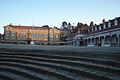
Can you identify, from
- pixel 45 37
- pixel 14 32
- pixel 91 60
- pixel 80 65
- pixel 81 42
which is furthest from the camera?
pixel 45 37

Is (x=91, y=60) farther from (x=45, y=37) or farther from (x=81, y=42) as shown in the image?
(x=45, y=37)

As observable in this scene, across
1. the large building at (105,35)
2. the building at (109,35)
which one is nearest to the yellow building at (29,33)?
the large building at (105,35)

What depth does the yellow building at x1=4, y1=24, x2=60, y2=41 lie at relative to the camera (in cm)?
5431

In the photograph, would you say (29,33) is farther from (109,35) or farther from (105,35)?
(109,35)

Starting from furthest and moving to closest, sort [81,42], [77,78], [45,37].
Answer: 1. [45,37]
2. [81,42]
3. [77,78]

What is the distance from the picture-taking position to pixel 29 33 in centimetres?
5694

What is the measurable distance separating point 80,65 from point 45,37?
185 ft

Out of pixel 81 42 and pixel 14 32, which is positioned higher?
pixel 14 32

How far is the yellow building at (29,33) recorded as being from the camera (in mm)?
54312

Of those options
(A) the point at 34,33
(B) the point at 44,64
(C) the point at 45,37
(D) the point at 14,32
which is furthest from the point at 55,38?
(B) the point at 44,64

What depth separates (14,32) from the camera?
54969mm

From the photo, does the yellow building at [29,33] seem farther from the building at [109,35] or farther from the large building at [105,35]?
the building at [109,35]

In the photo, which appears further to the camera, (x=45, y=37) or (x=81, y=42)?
(x=45, y=37)

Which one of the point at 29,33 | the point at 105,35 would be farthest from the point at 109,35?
the point at 29,33
